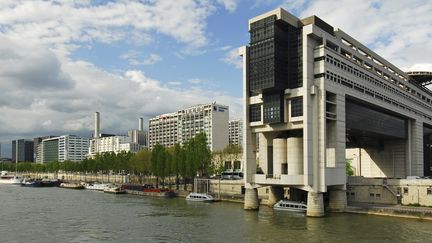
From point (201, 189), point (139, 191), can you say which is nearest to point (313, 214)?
point (201, 189)

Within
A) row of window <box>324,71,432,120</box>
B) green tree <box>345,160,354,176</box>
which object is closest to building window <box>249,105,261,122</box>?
row of window <box>324,71,432,120</box>

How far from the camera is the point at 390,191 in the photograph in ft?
287

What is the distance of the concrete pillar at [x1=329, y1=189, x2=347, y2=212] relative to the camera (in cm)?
8438

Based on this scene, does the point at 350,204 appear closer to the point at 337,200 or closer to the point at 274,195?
the point at 337,200

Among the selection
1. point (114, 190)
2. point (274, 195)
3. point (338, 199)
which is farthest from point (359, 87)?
point (114, 190)

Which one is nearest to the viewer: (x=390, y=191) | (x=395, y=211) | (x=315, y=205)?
(x=395, y=211)

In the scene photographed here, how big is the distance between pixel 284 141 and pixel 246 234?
34.2m

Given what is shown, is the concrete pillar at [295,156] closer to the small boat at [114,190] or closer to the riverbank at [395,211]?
the riverbank at [395,211]

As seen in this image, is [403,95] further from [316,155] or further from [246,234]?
[246,234]

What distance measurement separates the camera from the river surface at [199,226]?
56906mm

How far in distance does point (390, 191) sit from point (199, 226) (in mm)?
43651

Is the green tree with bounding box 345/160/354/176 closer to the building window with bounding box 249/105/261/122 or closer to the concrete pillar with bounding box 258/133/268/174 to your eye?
the concrete pillar with bounding box 258/133/268/174

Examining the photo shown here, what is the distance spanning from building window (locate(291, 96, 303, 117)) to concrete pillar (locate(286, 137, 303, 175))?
5.47m

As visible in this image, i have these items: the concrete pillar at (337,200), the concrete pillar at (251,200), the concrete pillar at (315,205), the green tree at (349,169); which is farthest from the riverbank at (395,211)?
the green tree at (349,169)
